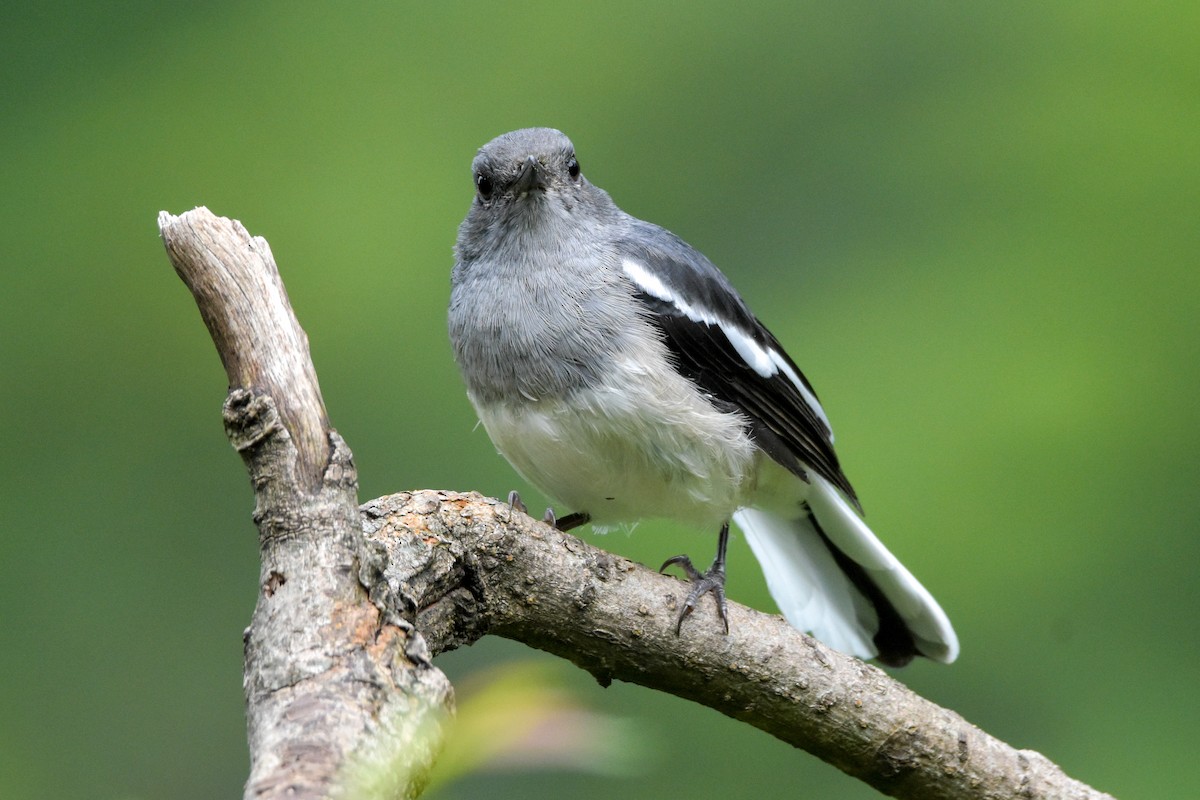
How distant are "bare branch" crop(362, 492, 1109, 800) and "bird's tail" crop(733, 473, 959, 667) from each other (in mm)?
752

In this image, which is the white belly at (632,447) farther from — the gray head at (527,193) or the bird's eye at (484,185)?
the bird's eye at (484,185)

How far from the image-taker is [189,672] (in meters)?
4.64

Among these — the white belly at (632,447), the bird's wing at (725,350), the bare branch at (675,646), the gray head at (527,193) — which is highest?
the gray head at (527,193)

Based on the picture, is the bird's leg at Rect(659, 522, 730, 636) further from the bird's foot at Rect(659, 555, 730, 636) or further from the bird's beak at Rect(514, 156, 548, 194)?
the bird's beak at Rect(514, 156, 548, 194)

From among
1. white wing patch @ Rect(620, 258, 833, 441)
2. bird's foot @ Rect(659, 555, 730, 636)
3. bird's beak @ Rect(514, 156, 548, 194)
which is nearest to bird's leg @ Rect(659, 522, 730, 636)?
bird's foot @ Rect(659, 555, 730, 636)

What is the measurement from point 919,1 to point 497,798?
13.3 feet

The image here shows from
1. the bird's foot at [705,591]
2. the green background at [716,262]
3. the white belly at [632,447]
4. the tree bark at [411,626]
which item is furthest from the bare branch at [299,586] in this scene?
the green background at [716,262]

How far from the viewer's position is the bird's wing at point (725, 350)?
2.90m

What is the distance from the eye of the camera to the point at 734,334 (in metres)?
3.07

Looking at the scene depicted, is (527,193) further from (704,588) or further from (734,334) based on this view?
(704,588)

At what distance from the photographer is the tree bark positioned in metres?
1.47

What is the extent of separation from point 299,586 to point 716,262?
3.61m

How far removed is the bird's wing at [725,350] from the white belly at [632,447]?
10 centimetres

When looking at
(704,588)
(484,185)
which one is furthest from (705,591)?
(484,185)
